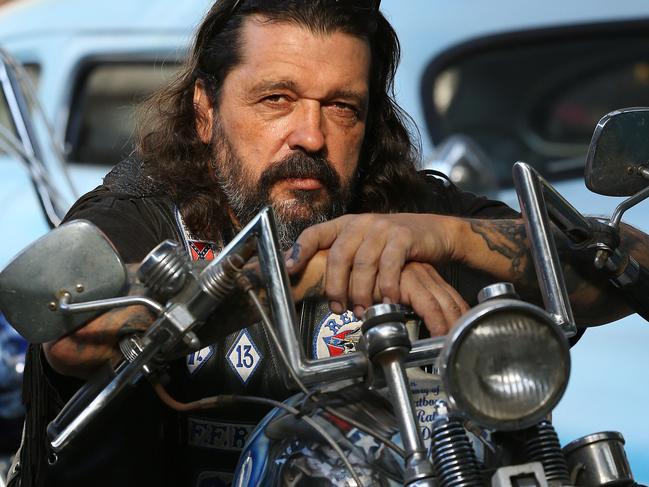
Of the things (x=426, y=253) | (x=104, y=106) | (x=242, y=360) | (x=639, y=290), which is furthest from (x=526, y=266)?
(x=104, y=106)

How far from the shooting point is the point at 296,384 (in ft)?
5.83

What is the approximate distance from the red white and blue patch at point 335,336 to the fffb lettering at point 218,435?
22 cm

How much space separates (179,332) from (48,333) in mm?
180

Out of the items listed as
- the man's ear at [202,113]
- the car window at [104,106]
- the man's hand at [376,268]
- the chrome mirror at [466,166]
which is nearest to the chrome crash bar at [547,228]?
the man's hand at [376,268]

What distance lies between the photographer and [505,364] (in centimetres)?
158

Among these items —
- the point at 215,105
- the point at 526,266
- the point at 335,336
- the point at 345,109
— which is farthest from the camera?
the point at 215,105

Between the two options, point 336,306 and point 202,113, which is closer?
point 336,306

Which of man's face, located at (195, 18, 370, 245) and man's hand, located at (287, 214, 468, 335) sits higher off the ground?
man's face, located at (195, 18, 370, 245)

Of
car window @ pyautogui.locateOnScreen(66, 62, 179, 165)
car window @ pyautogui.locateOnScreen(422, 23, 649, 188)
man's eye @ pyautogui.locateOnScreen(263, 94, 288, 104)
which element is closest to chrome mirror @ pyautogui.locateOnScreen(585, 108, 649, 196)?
man's eye @ pyautogui.locateOnScreen(263, 94, 288, 104)

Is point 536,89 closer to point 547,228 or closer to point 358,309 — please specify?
point 547,228

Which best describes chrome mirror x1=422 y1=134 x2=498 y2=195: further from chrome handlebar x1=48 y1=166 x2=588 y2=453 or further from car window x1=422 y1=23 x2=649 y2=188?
chrome handlebar x1=48 y1=166 x2=588 y2=453

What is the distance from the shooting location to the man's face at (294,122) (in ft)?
9.14

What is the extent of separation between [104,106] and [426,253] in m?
3.96

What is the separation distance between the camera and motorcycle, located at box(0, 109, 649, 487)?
1585mm
